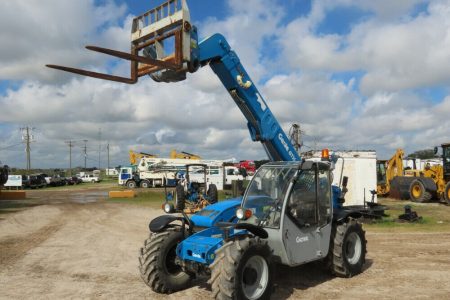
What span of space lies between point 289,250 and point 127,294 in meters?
2.58

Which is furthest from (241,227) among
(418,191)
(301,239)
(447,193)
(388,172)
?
(388,172)

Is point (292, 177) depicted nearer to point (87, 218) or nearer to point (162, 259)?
point (162, 259)

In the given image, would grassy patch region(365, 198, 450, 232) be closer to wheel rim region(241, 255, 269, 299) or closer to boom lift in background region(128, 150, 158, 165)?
wheel rim region(241, 255, 269, 299)

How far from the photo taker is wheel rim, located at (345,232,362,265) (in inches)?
313

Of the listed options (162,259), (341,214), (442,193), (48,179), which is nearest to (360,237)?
(341,214)

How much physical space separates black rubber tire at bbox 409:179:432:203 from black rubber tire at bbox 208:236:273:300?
19.3 m

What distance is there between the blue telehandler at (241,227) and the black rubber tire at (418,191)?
51.9 ft

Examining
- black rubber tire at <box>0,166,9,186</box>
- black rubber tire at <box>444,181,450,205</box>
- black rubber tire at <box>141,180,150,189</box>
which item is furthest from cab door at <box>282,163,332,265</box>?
black rubber tire at <box>141,180,150,189</box>

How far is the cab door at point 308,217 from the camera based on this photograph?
6.67 m

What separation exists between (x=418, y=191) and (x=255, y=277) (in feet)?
65.2

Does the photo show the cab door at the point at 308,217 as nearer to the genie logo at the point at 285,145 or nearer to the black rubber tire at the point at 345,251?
the black rubber tire at the point at 345,251

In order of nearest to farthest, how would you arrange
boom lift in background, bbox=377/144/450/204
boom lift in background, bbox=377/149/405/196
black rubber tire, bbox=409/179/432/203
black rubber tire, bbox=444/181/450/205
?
1. black rubber tire, bbox=444/181/450/205
2. boom lift in background, bbox=377/144/450/204
3. black rubber tire, bbox=409/179/432/203
4. boom lift in background, bbox=377/149/405/196

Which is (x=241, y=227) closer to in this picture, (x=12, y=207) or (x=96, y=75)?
(x=96, y=75)

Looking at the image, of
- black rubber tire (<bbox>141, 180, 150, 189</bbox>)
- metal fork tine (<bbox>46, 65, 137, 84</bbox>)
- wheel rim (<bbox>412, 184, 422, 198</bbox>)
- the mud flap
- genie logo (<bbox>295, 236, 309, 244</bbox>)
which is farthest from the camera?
black rubber tire (<bbox>141, 180, 150, 189</bbox>)
